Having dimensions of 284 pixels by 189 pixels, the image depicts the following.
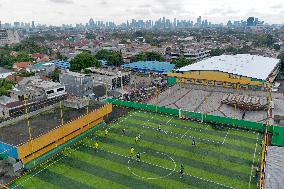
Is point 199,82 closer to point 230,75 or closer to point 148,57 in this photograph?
point 230,75

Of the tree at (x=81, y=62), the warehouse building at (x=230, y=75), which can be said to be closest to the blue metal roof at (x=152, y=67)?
the tree at (x=81, y=62)

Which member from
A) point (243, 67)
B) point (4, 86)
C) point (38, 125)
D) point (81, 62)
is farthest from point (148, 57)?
point (38, 125)

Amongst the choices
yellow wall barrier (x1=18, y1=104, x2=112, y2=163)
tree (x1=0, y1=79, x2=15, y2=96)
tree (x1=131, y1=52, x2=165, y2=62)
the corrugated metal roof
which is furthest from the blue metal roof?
yellow wall barrier (x1=18, y1=104, x2=112, y2=163)

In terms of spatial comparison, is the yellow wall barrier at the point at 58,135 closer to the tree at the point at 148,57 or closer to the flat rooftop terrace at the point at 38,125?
the flat rooftop terrace at the point at 38,125

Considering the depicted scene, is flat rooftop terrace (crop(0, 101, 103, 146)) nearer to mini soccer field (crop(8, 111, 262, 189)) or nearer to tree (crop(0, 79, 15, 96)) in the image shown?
mini soccer field (crop(8, 111, 262, 189))

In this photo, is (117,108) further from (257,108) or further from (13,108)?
(257,108)
